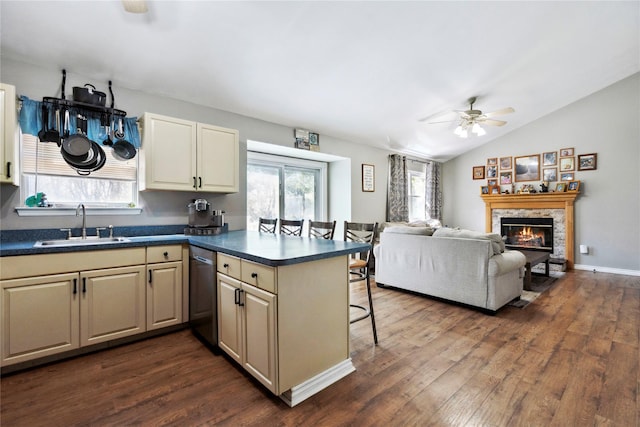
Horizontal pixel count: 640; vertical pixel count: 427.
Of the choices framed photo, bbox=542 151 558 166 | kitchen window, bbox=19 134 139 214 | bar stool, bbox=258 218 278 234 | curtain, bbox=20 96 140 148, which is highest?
framed photo, bbox=542 151 558 166

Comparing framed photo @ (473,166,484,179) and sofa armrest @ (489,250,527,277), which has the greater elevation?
framed photo @ (473,166,484,179)

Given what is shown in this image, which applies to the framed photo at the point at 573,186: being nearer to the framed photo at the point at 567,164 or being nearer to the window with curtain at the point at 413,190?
the framed photo at the point at 567,164

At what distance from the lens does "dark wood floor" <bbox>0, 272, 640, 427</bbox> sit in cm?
156

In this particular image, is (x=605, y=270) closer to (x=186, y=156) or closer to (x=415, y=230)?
(x=415, y=230)

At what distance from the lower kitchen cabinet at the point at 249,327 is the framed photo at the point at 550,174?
6.51 metres

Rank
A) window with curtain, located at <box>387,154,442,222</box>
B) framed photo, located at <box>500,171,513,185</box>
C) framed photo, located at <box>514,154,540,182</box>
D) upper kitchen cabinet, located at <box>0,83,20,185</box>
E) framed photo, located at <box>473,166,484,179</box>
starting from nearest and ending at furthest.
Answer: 1. upper kitchen cabinet, located at <box>0,83,20,185</box>
2. framed photo, located at <box>514,154,540,182</box>
3. window with curtain, located at <box>387,154,442,222</box>
4. framed photo, located at <box>500,171,513,185</box>
5. framed photo, located at <box>473,166,484,179</box>

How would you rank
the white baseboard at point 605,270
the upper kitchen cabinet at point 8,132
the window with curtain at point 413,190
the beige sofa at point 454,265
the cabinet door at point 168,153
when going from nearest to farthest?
the upper kitchen cabinet at point 8,132, the cabinet door at point 168,153, the beige sofa at point 454,265, the white baseboard at point 605,270, the window with curtain at point 413,190

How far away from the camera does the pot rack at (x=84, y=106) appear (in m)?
2.47

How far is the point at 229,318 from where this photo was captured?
2018 millimetres

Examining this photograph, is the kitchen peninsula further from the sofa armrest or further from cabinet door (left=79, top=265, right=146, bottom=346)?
the sofa armrest

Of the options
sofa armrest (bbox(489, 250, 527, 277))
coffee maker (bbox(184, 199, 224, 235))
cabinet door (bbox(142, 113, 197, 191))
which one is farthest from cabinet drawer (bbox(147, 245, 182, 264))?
sofa armrest (bbox(489, 250, 527, 277))

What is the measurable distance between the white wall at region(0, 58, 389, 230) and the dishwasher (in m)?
0.85

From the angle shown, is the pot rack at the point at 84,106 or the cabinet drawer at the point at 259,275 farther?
the pot rack at the point at 84,106

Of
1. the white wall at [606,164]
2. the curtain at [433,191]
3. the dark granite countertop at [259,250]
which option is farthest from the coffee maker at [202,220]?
the white wall at [606,164]
